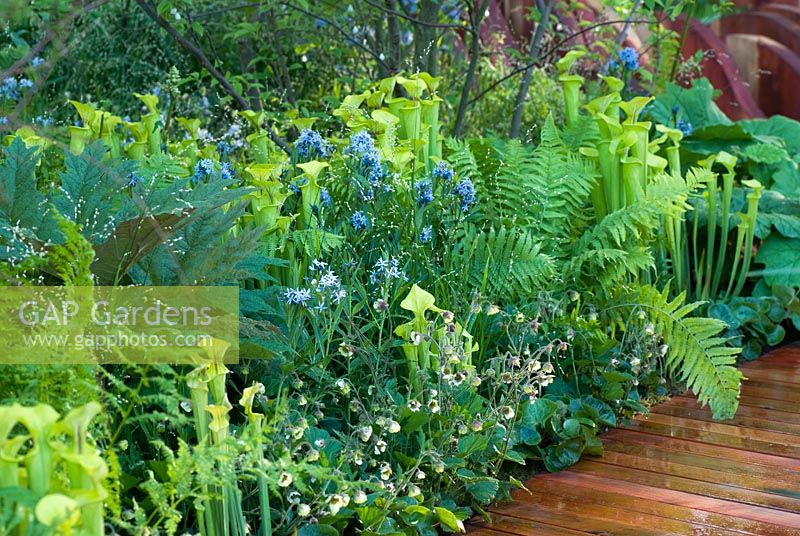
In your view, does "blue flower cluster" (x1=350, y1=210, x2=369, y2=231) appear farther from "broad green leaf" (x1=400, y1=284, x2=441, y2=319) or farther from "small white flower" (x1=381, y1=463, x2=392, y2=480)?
"small white flower" (x1=381, y1=463, x2=392, y2=480)

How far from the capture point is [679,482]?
2.45m

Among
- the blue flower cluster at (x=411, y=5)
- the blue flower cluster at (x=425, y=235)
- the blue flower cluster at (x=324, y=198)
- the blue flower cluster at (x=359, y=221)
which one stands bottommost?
the blue flower cluster at (x=425, y=235)

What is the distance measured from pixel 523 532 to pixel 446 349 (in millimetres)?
433

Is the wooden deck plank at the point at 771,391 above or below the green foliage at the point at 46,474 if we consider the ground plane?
below

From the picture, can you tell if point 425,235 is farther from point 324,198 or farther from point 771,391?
point 771,391

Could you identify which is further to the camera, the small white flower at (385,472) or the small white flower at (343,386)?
the small white flower at (343,386)

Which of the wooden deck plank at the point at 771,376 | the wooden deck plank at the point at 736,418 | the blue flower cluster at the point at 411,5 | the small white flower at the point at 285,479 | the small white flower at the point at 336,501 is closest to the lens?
the small white flower at the point at 285,479

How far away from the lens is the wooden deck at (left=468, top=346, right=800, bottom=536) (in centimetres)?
221

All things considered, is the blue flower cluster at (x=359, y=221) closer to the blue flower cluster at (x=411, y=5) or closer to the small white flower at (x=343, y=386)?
the small white flower at (x=343, y=386)

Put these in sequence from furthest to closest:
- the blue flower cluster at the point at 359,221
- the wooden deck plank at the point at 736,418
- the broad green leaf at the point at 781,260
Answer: the broad green leaf at the point at 781,260 < the wooden deck plank at the point at 736,418 < the blue flower cluster at the point at 359,221

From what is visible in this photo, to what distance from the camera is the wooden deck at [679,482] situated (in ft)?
7.26

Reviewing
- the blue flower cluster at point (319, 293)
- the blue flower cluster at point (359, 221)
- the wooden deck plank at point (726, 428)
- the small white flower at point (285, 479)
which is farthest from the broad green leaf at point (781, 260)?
the small white flower at point (285, 479)

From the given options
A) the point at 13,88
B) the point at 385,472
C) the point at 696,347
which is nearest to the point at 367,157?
the point at 385,472

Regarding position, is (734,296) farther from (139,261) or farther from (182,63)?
(182,63)
